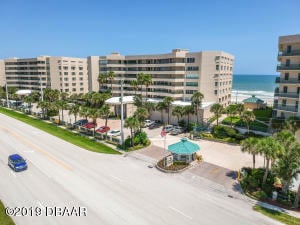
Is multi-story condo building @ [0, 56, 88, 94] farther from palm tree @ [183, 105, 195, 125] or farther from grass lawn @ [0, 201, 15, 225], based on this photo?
grass lawn @ [0, 201, 15, 225]

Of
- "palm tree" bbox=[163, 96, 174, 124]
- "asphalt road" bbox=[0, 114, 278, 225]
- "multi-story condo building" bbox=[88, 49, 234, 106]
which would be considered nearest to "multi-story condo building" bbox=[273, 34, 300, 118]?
"multi-story condo building" bbox=[88, 49, 234, 106]

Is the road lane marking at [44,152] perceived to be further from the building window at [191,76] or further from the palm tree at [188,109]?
the building window at [191,76]

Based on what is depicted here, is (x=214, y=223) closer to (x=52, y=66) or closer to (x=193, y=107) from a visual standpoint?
(x=193, y=107)

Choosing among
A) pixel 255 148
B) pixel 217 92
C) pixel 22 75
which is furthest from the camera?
pixel 22 75

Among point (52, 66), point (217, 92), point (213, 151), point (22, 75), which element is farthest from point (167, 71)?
point (22, 75)

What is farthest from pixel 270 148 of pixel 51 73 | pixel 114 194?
pixel 51 73

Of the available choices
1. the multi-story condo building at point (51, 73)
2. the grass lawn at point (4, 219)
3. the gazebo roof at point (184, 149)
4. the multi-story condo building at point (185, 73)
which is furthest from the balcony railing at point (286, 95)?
the multi-story condo building at point (51, 73)
